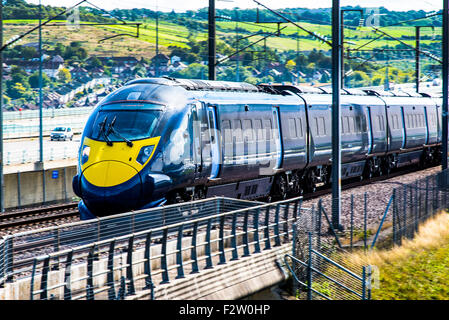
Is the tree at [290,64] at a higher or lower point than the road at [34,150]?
higher

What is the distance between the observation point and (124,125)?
1761cm

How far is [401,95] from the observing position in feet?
126

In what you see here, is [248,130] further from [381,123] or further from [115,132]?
[381,123]

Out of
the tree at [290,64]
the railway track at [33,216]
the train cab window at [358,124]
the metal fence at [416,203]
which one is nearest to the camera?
the railway track at [33,216]

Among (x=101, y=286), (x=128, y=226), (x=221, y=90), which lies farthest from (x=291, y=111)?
(x=101, y=286)

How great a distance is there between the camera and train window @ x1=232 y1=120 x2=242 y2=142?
67.5ft

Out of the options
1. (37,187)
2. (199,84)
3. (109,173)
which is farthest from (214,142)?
(37,187)

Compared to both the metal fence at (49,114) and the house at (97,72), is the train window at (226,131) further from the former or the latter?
the house at (97,72)

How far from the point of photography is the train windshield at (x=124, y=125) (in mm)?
17344

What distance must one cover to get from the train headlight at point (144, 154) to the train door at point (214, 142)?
8.54 feet

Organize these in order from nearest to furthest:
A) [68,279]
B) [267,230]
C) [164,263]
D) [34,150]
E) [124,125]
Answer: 1. [68,279]
2. [164,263]
3. [267,230]
4. [124,125]
5. [34,150]

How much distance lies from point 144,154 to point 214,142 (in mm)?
2938

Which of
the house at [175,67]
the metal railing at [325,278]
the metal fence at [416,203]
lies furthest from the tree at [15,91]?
the metal railing at [325,278]

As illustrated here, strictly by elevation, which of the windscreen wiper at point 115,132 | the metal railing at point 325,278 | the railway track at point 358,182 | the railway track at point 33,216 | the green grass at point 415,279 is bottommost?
the green grass at point 415,279
